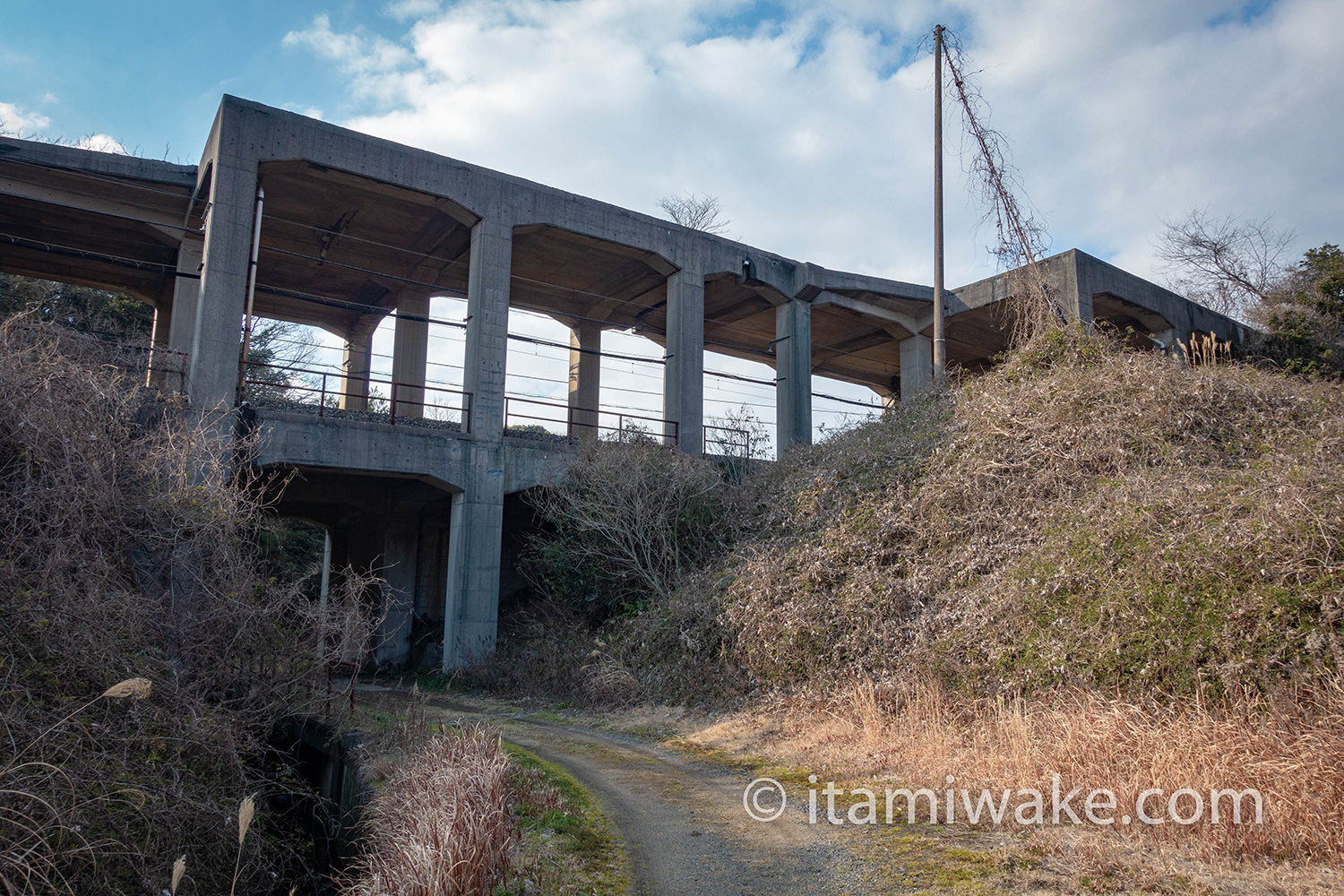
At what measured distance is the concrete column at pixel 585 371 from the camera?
22.0 m

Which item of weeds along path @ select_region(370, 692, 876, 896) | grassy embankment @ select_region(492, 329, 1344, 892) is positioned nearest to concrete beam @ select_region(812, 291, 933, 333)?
grassy embankment @ select_region(492, 329, 1344, 892)

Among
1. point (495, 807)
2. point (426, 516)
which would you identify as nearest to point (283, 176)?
point (426, 516)

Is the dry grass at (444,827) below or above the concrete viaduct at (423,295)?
below

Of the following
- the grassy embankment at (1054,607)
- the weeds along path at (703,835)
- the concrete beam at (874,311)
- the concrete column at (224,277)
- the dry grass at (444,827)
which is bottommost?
the weeds along path at (703,835)

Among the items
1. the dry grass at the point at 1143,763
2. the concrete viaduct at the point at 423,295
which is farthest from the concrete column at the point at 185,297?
the dry grass at the point at 1143,763

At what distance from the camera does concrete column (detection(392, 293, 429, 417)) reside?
67.7 feet

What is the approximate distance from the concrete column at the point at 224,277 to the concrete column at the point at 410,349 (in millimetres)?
6445

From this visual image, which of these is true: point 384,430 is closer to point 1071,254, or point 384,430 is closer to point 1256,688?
point 1256,688

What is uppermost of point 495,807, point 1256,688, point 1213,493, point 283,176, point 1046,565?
point 283,176

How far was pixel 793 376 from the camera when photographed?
68.5 ft

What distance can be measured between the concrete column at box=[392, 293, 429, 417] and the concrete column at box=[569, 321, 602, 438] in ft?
12.5

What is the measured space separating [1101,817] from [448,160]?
50.1 feet

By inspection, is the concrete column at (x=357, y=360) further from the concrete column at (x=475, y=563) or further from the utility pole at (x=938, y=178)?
the utility pole at (x=938, y=178)

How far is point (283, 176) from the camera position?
51.1 ft
